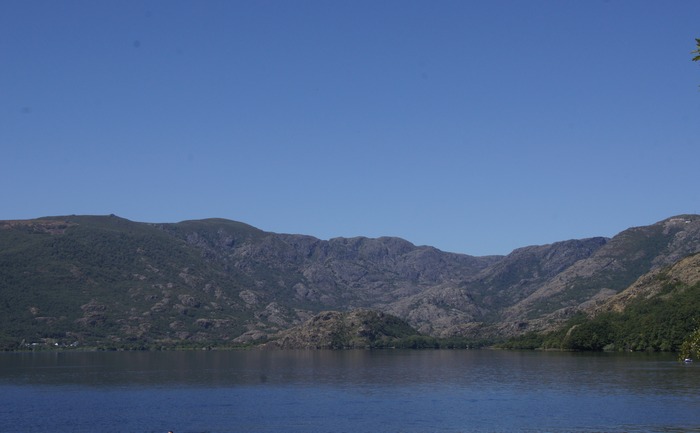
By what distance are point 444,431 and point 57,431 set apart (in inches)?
2169

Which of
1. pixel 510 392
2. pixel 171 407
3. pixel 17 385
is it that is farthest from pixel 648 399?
pixel 17 385

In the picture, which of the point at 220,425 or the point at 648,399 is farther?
the point at 648,399

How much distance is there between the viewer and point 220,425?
112 meters

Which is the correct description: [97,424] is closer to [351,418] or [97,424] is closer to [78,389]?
[351,418]

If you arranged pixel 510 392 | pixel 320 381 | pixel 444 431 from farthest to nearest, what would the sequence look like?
pixel 320 381 → pixel 510 392 → pixel 444 431

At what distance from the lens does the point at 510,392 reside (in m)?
151

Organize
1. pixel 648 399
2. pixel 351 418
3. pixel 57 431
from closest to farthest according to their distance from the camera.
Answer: pixel 57 431 → pixel 351 418 → pixel 648 399

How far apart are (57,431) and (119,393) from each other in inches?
2271

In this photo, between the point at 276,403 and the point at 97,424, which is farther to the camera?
the point at 276,403

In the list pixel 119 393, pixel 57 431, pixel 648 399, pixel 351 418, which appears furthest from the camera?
pixel 119 393

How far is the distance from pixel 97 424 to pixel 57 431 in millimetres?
7275

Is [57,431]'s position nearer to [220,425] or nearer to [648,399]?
[220,425]

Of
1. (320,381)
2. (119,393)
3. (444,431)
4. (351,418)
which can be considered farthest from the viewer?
(320,381)

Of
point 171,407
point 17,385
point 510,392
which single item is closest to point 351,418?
point 171,407
